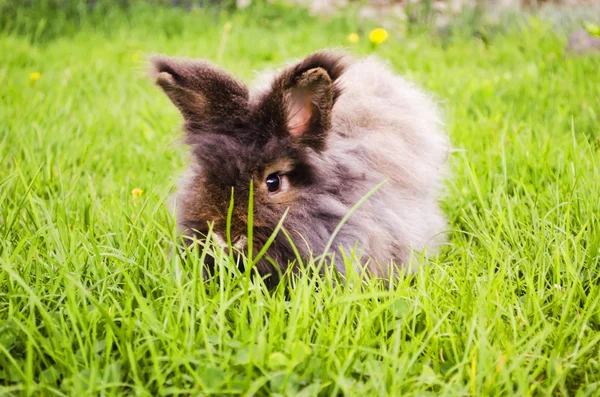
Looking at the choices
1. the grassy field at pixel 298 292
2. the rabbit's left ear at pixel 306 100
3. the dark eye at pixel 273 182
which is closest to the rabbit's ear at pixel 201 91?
the rabbit's left ear at pixel 306 100

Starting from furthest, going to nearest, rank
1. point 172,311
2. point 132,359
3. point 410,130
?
point 410,130
point 172,311
point 132,359

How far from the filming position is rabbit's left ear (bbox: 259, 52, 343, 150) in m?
2.02

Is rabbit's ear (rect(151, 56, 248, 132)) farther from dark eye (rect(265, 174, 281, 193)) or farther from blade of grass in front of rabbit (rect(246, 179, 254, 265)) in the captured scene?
blade of grass in front of rabbit (rect(246, 179, 254, 265))

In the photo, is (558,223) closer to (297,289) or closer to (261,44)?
(297,289)

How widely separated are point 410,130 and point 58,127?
2724mm

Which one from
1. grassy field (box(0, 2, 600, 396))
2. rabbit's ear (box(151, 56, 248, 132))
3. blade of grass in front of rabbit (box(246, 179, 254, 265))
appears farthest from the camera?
rabbit's ear (box(151, 56, 248, 132))

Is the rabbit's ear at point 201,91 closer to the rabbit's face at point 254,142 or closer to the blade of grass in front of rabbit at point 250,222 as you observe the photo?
the rabbit's face at point 254,142

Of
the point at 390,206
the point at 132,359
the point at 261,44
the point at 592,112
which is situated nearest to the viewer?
the point at 132,359

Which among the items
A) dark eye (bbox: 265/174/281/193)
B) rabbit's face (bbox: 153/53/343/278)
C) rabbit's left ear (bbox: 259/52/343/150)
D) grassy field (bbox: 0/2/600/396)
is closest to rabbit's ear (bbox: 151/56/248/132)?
rabbit's face (bbox: 153/53/343/278)

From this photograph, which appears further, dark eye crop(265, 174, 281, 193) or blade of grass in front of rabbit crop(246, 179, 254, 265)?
dark eye crop(265, 174, 281, 193)

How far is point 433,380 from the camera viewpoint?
1.53 meters

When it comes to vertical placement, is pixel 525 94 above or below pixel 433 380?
above

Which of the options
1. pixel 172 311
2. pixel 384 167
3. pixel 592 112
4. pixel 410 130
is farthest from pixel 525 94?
pixel 172 311

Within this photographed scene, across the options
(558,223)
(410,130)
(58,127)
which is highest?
(410,130)
